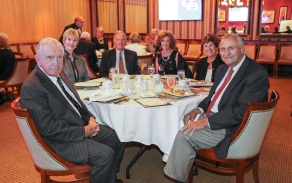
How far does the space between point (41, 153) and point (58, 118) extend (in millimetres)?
256

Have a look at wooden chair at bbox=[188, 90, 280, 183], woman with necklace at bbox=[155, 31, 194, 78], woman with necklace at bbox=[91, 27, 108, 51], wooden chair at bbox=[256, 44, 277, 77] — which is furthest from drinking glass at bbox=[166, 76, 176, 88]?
wooden chair at bbox=[256, 44, 277, 77]

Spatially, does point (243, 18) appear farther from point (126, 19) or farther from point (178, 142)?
point (178, 142)

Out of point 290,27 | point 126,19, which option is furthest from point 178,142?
point 126,19

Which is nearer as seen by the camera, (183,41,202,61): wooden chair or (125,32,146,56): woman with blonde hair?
(125,32,146,56): woman with blonde hair

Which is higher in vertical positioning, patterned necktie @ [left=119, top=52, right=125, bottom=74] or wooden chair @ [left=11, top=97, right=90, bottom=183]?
patterned necktie @ [left=119, top=52, right=125, bottom=74]

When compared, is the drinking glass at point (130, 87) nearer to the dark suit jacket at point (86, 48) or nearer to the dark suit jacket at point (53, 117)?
the dark suit jacket at point (53, 117)

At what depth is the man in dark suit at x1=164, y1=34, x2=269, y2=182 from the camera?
213cm

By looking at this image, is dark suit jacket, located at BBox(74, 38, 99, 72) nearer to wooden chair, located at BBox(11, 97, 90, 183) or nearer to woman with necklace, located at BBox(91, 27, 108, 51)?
woman with necklace, located at BBox(91, 27, 108, 51)

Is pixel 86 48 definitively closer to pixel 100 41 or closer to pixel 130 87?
pixel 100 41

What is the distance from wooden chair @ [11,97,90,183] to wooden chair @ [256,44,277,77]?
281 inches

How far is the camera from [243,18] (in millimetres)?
9070

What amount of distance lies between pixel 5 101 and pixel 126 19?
5986mm

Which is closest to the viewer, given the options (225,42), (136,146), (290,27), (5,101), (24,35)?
(225,42)

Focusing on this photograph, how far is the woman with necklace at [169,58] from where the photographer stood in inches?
152
